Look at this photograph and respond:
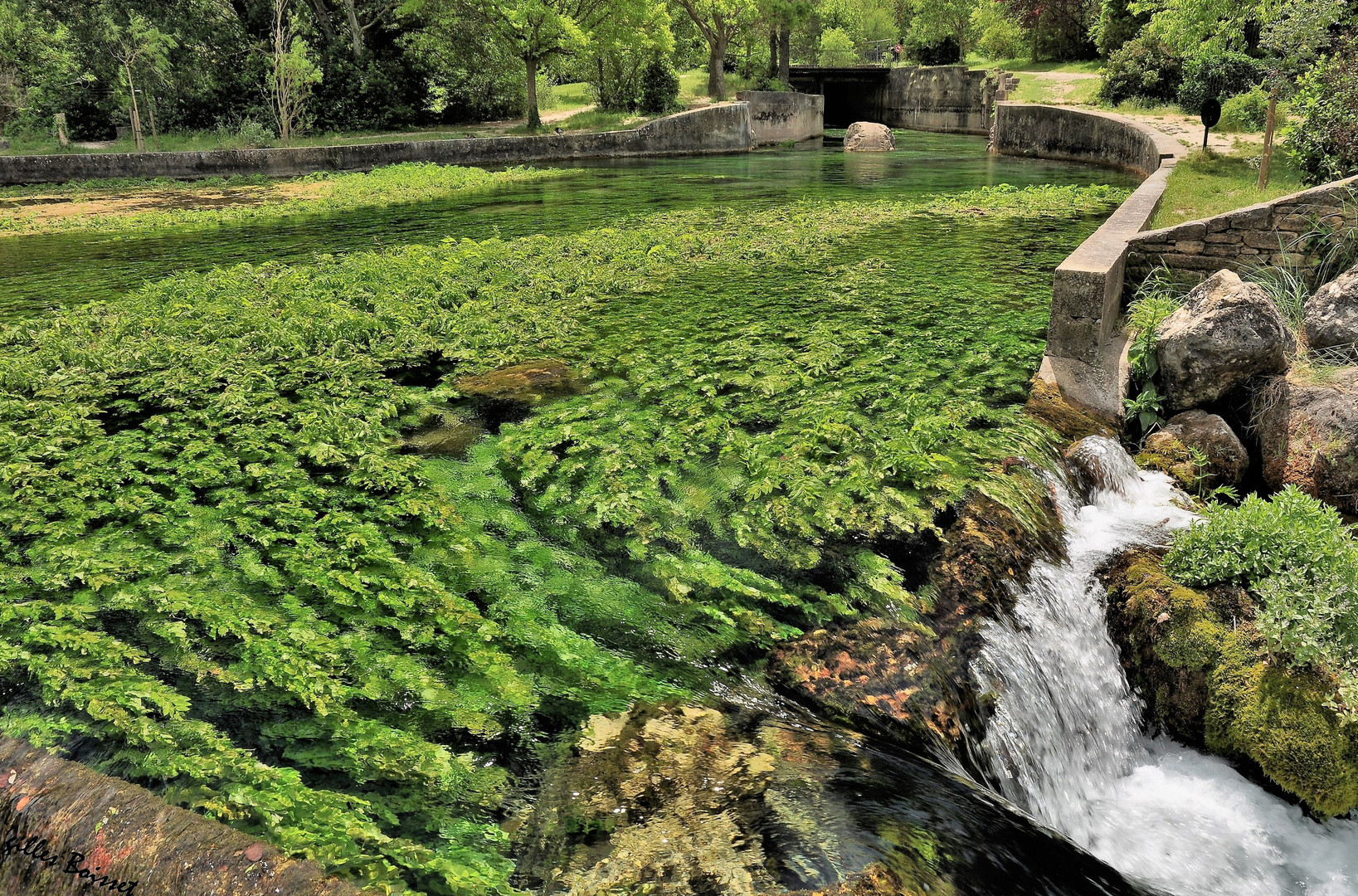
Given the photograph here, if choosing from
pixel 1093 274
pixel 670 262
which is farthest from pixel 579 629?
pixel 670 262

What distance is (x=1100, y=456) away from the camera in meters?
6.96

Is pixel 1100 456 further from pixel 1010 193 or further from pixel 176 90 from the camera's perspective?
pixel 176 90

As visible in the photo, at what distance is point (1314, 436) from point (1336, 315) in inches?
57.7

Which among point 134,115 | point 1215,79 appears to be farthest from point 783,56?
point 134,115

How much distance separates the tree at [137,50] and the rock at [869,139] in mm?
24523

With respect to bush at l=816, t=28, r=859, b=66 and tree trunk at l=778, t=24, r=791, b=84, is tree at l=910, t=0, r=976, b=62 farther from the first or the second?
tree trunk at l=778, t=24, r=791, b=84

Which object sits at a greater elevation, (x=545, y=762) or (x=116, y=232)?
(x=116, y=232)

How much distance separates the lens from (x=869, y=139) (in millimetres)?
34969

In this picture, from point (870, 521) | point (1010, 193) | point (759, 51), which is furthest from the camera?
point (759, 51)

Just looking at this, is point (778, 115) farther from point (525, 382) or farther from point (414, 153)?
point (525, 382)

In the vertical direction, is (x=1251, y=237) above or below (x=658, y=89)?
below

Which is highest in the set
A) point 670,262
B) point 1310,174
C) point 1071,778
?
point 1310,174

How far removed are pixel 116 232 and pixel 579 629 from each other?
1731 centimetres

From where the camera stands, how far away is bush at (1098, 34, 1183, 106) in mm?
29344
